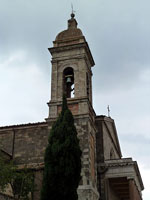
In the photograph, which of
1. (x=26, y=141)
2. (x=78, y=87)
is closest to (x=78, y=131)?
(x=78, y=87)

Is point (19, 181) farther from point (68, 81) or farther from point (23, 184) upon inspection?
point (68, 81)

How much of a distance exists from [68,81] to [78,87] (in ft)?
3.01

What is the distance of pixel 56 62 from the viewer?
2148cm

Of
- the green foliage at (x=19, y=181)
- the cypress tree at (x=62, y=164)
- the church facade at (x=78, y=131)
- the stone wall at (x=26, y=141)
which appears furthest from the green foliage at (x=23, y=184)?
the stone wall at (x=26, y=141)

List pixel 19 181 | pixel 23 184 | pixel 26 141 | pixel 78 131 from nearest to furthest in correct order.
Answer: pixel 23 184
pixel 19 181
pixel 78 131
pixel 26 141

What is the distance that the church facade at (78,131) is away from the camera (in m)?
19.3

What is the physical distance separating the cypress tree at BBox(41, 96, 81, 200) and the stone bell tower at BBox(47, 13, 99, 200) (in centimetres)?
282

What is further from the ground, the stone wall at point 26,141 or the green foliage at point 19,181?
the stone wall at point 26,141

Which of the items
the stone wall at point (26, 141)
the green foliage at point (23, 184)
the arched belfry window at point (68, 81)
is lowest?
the green foliage at point (23, 184)

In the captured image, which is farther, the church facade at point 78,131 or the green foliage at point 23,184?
the church facade at point 78,131

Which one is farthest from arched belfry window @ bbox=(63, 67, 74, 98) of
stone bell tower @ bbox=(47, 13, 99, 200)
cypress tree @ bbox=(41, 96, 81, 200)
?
cypress tree @ bbox=(41, 96, 81, 200)

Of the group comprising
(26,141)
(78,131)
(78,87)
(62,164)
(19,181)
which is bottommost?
(19,181)

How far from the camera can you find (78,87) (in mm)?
A: 20359

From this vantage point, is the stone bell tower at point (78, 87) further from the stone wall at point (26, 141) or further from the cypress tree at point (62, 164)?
the cypress tree at point (62, 164)
